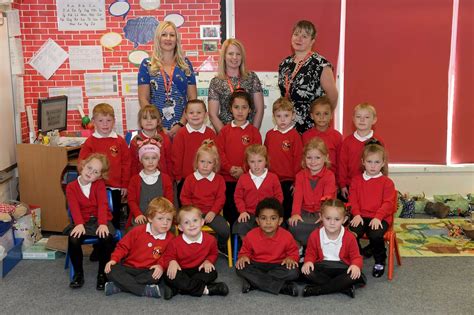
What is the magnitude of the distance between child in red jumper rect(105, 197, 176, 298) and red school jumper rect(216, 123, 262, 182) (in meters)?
0.80

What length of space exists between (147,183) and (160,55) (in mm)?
1068

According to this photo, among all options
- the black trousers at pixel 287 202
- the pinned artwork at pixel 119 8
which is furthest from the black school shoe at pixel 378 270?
the pinned artwork at pixel 119 8

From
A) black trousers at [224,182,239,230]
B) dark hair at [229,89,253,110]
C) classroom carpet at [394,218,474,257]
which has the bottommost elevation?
classroom carpet at [394,218,474,257]

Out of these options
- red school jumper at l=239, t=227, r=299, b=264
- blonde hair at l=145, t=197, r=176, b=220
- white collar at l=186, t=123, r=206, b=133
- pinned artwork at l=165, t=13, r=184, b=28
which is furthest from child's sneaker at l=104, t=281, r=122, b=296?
pinned artwork at l=165, t=13, r=184, b=28

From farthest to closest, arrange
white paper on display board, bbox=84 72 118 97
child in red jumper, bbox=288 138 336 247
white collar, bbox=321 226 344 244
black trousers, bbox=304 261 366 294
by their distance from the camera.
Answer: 1. white paper on display board, bbox=84 72 118 97
2. child in red jumper, bbox=288 138 336 247
3. white collar, bbox=321 226 344 244
4. black trousers, bbox=304 261 366 294

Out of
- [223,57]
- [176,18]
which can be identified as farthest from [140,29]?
[223,57]

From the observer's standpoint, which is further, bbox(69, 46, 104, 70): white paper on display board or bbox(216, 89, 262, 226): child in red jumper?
bbox(69, 46, 104, 70): white paper on display board

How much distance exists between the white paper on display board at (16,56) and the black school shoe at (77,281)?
226 centimetres

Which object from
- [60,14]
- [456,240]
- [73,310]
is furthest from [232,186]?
[60,14]

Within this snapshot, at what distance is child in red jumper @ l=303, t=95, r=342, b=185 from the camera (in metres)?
4.09

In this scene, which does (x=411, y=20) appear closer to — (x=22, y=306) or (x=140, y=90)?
(x=140, y=90)

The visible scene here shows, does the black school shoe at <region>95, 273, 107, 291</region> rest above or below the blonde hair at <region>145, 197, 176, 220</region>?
below

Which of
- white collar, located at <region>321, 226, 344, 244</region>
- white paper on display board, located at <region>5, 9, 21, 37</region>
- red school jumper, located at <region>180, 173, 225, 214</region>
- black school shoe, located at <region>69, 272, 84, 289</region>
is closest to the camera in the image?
white collar, located at <region>321, 226, 344, 244</region>

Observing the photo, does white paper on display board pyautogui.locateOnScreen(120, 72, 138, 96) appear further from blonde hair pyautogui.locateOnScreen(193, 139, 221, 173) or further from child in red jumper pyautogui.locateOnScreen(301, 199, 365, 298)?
child in red jumper pyautogui.locateOnScreen(301, 199, 365, 298)
